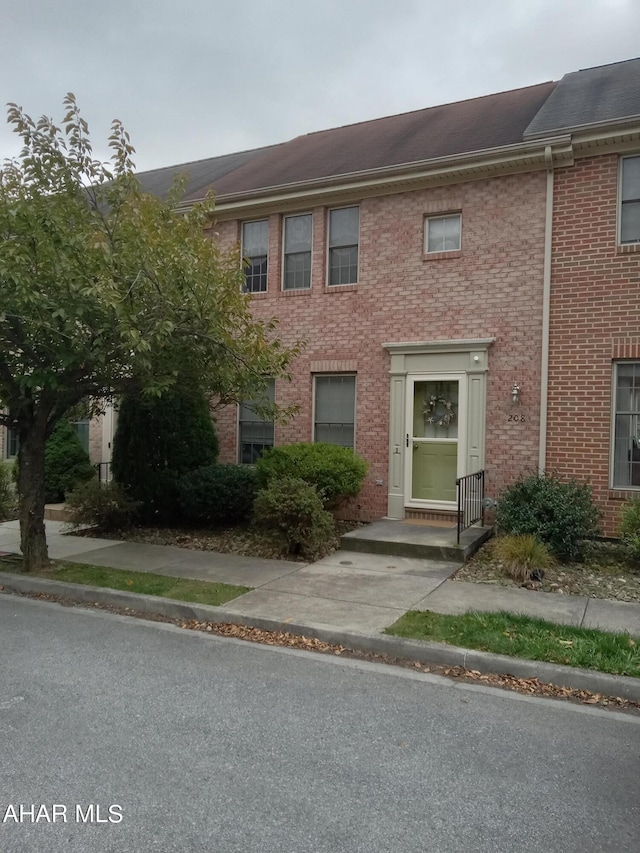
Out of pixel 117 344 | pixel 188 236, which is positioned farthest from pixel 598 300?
pixel 117 344

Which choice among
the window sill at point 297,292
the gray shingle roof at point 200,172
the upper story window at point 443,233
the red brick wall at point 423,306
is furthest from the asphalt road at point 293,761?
the gray shingle roof at point 200,172

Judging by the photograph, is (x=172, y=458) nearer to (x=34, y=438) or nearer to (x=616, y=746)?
(x=34, y=438)

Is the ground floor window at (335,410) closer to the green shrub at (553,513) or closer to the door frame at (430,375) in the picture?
the door frame at (430,375)

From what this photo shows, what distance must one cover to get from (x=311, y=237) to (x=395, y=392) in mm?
3298

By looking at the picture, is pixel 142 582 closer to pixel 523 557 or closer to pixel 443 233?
pixel 523 557

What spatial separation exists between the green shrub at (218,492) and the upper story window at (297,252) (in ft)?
11.9

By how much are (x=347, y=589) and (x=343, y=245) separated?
6.45m

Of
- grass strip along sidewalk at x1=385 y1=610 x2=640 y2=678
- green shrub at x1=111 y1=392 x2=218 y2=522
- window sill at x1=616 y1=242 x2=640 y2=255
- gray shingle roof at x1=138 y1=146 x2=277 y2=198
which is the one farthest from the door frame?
gray shingle roof at x1=138 y1=146 x2=277 y2=198

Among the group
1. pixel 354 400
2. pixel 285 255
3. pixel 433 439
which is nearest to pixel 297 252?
pixel 285 255

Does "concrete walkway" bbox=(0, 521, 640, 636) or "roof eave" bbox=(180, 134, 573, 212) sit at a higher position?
"roof eave" bbox=(180, 134, 573, 212)

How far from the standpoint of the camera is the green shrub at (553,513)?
7809 millimetres

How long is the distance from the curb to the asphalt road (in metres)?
0.29

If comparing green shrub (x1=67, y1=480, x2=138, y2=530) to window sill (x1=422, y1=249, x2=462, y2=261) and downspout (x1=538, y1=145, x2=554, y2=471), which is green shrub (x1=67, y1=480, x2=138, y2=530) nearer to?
window sill (x1=422, y1=249, x2=462, y2=261)

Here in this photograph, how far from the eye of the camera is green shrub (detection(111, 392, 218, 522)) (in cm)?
1041
